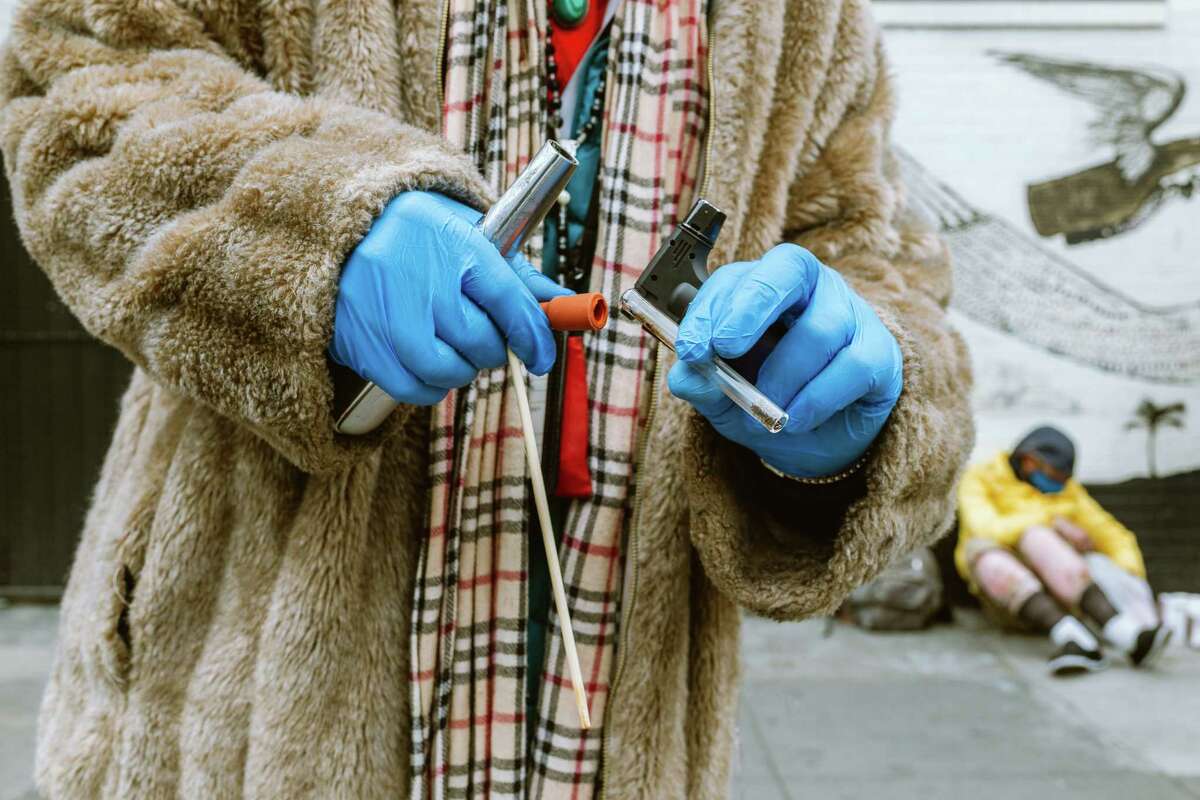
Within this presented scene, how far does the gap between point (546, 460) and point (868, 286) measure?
0.50m

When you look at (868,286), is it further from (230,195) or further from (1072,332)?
(1072,332)

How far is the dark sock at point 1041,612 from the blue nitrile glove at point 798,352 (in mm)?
4926

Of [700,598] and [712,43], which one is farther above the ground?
[712,43]

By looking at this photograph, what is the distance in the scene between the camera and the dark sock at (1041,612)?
17.8 feet

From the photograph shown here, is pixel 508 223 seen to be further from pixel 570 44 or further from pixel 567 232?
pixel 570 44

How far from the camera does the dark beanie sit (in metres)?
5.66

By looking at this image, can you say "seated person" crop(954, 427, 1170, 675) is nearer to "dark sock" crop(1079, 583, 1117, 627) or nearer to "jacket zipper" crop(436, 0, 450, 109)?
"dark sock" crop(1079, 583, 1117, 627)

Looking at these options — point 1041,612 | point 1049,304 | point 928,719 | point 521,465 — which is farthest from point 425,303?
point 1049,304

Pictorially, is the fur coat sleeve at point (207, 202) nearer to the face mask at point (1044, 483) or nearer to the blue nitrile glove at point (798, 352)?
the blue nitrile glove at point (798, 352)

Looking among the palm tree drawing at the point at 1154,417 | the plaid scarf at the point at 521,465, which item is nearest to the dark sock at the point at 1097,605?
the palm tree drawing at the point at 1154,417

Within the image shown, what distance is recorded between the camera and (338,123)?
1.09 metres

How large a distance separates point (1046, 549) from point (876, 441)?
5.04m

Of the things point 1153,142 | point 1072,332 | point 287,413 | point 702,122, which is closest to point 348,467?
point 287,413

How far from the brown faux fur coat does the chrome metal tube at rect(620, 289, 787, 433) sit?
0.20 metres
